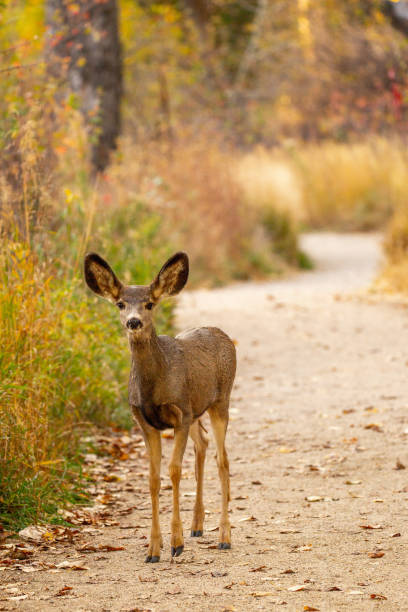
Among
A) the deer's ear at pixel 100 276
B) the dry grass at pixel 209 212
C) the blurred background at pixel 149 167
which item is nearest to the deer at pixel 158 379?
the deer's ear at pixel 100 276

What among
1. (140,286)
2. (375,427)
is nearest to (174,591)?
(140,286)

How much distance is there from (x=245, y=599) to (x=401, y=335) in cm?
804

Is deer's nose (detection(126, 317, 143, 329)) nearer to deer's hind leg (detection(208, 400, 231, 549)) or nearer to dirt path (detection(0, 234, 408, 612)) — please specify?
deer's hind leg (detection(208, 400, 231, 549))

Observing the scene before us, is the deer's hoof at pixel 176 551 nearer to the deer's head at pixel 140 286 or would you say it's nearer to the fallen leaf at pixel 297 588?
the fallen leaf at pixel 297 588

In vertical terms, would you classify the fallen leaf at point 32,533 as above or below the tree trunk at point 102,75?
below

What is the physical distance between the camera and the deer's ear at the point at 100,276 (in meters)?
5.56

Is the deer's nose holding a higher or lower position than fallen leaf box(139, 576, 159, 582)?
higher

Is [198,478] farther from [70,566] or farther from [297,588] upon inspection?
[297,588]

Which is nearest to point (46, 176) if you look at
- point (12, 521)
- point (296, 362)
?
point (12, 521)

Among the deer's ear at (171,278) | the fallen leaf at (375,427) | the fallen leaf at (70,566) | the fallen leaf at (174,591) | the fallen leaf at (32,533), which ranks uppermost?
the deer's ear at (171,278)

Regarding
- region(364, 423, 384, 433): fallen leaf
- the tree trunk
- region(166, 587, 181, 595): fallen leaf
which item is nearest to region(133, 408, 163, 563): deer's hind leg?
region(166, 587, 181, 595): fallen leaf

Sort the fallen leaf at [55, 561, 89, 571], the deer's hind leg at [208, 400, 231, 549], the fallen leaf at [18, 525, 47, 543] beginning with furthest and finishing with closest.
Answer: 1. the fallen leaf at [18, 525, 47, 543]
2. the deer's hind leg at [208, 400, 231, 549]
3. the fallen leaf at [55, 561, 89, 571]

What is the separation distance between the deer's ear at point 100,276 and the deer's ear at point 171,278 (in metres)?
0.20

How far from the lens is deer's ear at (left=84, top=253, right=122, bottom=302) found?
18.2 feet
